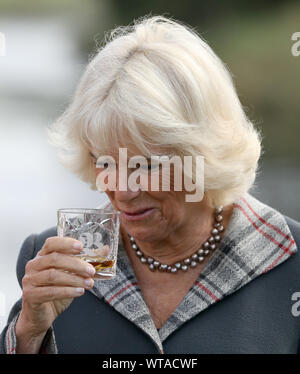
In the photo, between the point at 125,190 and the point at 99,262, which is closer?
the point at 99,262

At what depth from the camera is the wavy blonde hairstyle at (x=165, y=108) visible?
1718mm

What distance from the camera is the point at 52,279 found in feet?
4.99

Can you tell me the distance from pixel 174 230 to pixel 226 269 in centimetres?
17

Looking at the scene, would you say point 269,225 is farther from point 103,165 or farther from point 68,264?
point 68,264

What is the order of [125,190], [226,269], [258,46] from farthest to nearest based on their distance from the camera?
[258,46] < [226,269] < [125,190]

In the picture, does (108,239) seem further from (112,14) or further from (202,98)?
(112,14)

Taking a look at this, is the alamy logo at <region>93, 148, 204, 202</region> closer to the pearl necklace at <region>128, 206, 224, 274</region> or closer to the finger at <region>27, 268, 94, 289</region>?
the pearl necklace at <region>128, 206, 224, 274</region>

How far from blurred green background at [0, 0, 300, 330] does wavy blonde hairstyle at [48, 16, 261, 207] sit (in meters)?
4.30

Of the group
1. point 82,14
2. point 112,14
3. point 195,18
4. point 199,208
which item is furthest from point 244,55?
point 199,208

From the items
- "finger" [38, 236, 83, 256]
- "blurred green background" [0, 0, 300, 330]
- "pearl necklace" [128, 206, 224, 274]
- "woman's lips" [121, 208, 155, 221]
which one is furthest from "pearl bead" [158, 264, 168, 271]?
"blurred green background" [0, 0, 300, 330]

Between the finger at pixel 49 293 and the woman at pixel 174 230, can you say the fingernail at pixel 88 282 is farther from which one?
the woman at pixel 174 230

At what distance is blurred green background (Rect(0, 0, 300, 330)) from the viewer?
7.45 meters

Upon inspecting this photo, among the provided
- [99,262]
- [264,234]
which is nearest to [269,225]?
[264,234]

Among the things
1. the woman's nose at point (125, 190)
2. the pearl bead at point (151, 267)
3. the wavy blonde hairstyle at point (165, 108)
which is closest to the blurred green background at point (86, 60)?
the pearl bead at point (151, 267)
